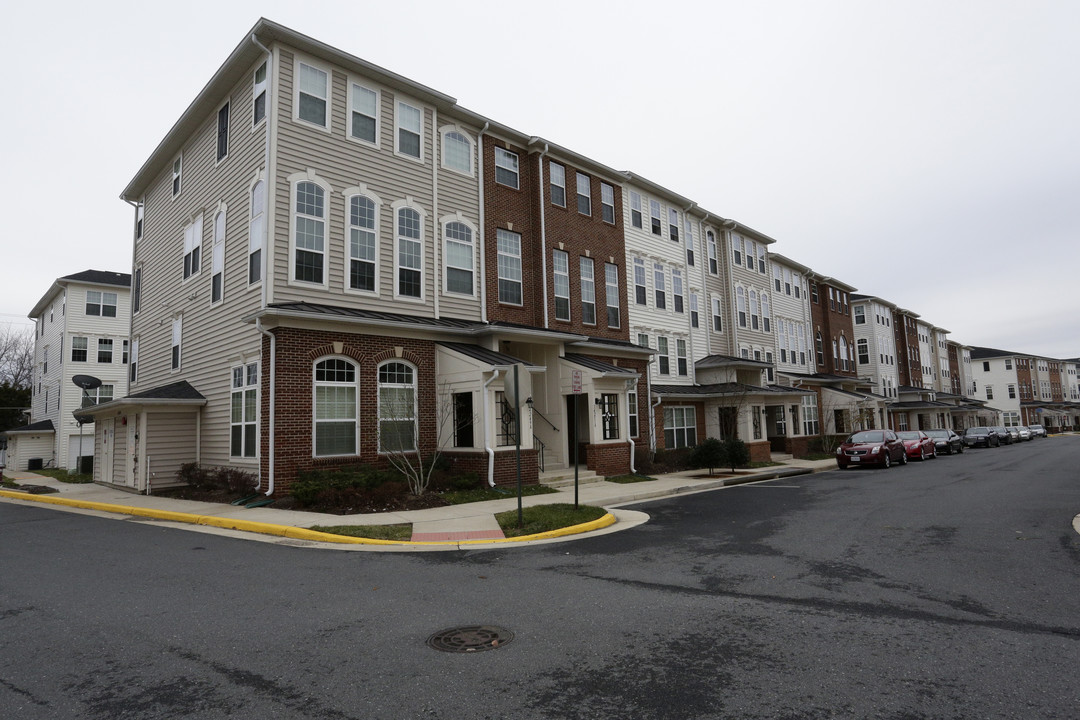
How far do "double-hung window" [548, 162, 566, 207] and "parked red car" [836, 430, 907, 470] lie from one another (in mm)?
14942

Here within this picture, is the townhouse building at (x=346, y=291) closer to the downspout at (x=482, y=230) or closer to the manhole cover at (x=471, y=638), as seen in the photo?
the downspout at (x=482, y=230)

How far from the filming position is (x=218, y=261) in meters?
17.3

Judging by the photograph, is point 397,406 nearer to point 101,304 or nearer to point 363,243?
point 363,243

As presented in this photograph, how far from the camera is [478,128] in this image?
2020 cm

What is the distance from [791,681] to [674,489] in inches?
520

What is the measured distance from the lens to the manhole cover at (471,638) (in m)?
4.99

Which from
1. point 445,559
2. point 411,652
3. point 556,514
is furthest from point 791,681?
point 556,514

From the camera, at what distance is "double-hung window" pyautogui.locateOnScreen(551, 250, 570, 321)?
870 inches

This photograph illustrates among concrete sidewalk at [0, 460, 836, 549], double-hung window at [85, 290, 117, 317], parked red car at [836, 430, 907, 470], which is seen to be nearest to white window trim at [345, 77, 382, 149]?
concrete sidewalk at [0, 460, 836, 549]

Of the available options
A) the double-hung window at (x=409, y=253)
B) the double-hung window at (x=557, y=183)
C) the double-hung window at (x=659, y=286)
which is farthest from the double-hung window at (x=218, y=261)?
the double-hung window at (x=659, y=286)

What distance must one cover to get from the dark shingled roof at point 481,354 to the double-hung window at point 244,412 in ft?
16.1

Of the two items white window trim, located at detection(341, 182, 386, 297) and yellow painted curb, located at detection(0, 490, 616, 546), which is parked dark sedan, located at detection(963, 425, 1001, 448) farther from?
white window trim, located at detection(341, 182, 386, 297)

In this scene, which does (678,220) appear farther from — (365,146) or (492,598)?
(492,598)

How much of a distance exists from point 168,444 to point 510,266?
11.2 metres
